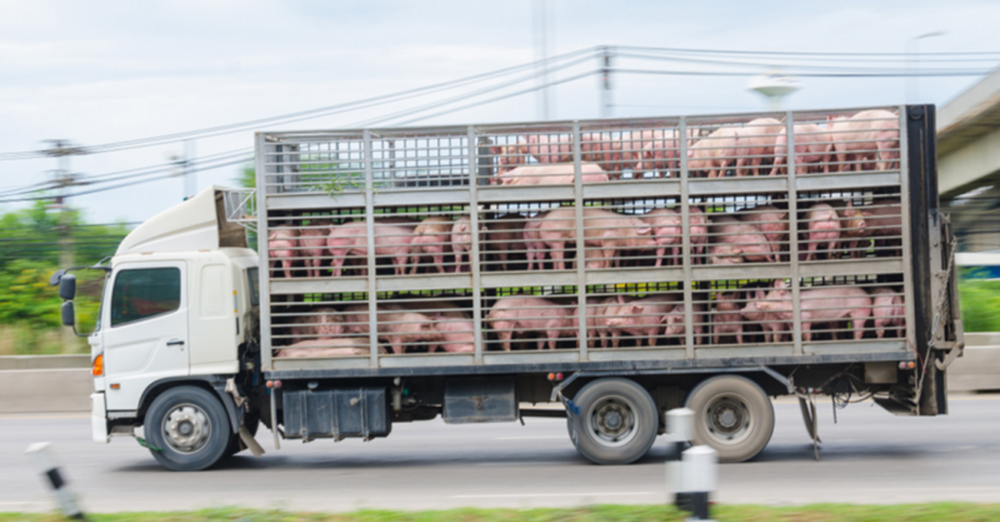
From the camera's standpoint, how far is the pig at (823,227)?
26.1 ft

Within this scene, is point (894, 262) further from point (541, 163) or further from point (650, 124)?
point (541, 163)

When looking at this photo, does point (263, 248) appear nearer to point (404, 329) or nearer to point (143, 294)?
point (143, 294)

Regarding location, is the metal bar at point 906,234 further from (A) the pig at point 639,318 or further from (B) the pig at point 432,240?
(B) the pig at point 432,240

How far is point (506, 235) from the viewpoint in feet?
27.5

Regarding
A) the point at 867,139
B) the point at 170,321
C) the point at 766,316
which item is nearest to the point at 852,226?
the point at 867,139

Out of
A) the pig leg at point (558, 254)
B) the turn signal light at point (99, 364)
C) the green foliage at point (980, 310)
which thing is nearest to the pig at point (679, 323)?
the pig leg at point (558, 254)

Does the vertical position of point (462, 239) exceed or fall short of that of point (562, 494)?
it exceeds it

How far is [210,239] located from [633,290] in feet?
14.6

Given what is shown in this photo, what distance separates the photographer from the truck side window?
8609mm

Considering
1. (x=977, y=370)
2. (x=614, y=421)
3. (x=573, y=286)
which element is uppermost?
(x=573, y=286)

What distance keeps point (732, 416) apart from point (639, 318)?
1.36 metres

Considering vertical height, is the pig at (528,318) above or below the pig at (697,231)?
below

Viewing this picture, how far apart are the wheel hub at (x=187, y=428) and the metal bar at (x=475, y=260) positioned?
2945mm

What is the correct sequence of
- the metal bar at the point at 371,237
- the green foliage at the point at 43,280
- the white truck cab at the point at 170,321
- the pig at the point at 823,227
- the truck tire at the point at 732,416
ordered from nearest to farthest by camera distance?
the pig at the point at 823,227 → the truck tire at the point at 732,416 → the metal bar at the point at 371,237 → the white truck cab at the point at 170,321 → the green foliage at the point at 43,280
